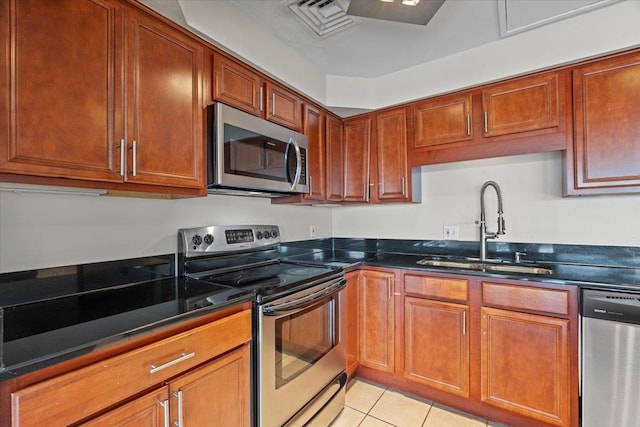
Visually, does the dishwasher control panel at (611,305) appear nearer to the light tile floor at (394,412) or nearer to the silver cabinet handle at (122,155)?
the light tile floor at (394,412)

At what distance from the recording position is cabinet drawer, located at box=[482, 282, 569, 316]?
5.18ft

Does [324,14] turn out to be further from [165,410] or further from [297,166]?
[165,410]

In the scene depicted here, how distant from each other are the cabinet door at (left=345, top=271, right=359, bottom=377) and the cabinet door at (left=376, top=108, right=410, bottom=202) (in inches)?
29.0

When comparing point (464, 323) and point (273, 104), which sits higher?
point (273, 104)

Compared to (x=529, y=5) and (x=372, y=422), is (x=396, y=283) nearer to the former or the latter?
(x=372, y=422)

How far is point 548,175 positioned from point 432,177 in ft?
2.58

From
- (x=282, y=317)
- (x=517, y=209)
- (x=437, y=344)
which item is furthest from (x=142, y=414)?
(x=517, y=209)

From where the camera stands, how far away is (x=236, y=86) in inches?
66.0

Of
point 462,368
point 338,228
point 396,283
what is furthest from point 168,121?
point 462,368

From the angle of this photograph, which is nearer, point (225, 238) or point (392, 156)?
point (225, 238)

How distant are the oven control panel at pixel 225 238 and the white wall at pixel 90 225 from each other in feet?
0.21

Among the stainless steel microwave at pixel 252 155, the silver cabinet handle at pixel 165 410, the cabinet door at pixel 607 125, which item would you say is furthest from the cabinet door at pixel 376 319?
the silver cabinet handle at pixel 165 410

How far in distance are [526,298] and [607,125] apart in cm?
109

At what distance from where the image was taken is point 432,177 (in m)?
2.54
